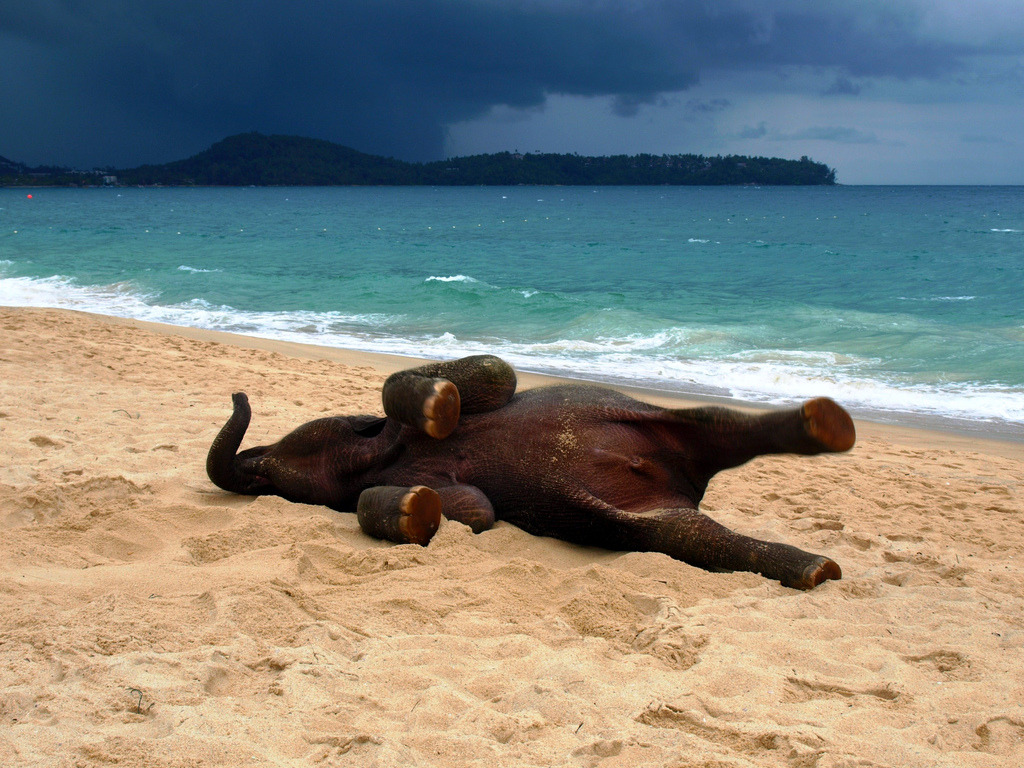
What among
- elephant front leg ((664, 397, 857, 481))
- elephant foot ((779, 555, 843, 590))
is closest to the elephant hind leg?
elephant front leg ((664, 397, 857, 481))

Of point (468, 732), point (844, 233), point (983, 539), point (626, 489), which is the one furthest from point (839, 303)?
point (844, 233)

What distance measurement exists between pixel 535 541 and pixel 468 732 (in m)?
1.78

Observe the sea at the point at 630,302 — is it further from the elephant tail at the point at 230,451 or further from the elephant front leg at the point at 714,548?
the elephant tail at the point at 230,451

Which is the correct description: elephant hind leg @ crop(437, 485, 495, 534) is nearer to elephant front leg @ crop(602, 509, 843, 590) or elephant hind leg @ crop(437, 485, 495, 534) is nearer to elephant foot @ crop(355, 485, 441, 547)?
elephant foot @ crop(355, 485, 441, 547)

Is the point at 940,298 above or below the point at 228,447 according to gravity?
above

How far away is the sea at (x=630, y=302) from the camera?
443 inches

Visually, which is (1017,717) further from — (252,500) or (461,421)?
(252,500)

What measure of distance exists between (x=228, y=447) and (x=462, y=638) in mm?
2251

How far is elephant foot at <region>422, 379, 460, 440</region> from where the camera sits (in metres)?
3.96

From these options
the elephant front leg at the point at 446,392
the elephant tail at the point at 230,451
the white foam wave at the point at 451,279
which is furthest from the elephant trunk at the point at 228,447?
the white foam wave at the point at 451,279

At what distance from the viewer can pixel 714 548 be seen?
12.8 feet

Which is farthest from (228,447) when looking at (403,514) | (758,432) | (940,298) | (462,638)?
(940,298)

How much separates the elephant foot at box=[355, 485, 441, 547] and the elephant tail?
1088 millimetres

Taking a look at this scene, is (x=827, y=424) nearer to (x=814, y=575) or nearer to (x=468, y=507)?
(x=814, y=575)
